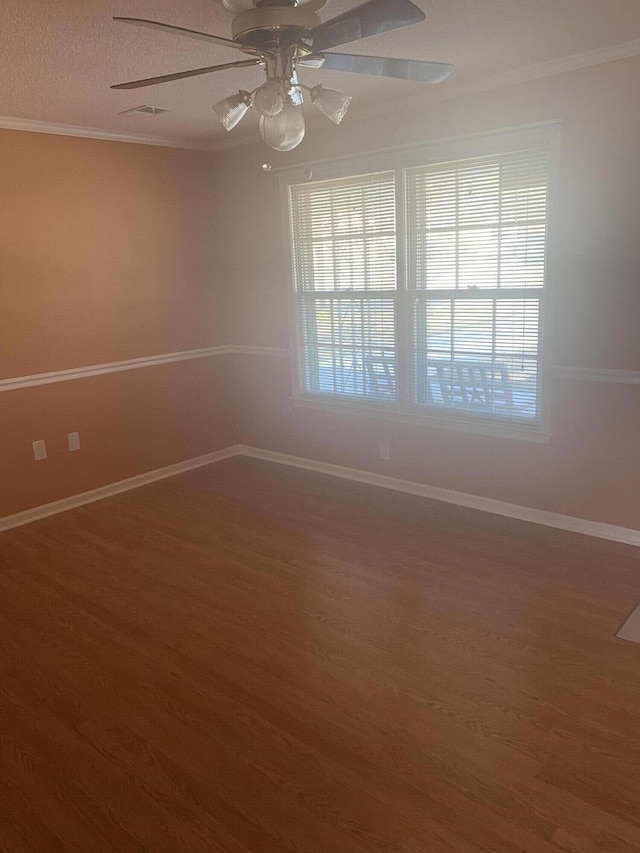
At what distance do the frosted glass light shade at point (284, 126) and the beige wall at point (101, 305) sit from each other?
231 centimetres

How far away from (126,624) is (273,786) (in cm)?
116

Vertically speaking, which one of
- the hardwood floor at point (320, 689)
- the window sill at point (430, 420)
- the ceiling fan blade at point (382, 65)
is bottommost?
the hardwood floor at point (320, 689)

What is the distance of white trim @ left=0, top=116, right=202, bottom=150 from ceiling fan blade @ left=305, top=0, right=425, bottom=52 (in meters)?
2.45

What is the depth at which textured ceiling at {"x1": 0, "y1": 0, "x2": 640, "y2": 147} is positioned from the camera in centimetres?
226

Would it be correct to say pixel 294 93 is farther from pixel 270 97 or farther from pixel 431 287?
pixel 431 287

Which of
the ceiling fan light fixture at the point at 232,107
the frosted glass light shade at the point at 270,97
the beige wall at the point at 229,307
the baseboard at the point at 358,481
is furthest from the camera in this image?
the baseboard at the point at 358,481

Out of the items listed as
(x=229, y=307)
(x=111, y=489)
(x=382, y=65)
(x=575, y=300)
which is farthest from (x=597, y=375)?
(x=111, y=489)

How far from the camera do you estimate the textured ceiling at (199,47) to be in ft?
7.40

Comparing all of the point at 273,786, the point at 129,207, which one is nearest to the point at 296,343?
the point at 129,207

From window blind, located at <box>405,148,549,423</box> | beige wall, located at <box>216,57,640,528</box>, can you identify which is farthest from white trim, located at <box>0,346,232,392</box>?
window blind, located at <box>405,148,549,423</box>

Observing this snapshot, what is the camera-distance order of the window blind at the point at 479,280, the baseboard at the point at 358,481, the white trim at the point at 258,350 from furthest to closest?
the white trim at the point at 258,350
the baseboard at the point at 358,481
the window blind at the point at 479,280

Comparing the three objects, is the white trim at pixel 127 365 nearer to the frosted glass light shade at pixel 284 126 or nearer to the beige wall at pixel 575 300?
the beige wall at pixel 575 300

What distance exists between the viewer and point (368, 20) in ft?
5.84

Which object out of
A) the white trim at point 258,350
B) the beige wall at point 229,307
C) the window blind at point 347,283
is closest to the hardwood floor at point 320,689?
the beige wall at point 229,307
